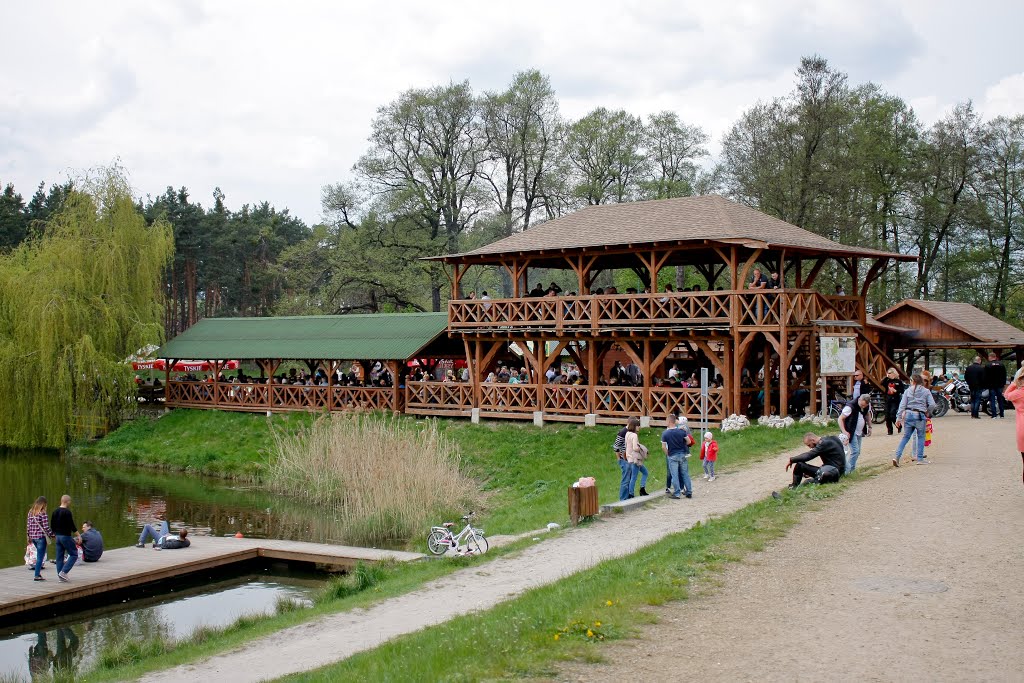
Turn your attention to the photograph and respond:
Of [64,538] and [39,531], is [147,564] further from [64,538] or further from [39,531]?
[39,531]

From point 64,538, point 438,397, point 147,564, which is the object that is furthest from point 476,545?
point 438,397

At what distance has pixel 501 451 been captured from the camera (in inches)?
1057

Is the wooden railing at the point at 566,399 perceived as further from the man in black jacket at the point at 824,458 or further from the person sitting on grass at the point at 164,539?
the man in black jacket at the point at 824,458

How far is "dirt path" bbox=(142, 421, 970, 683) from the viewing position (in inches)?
403

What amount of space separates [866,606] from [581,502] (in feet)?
21.2

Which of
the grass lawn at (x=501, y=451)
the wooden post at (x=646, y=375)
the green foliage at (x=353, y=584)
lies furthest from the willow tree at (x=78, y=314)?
the green foliage at (x=353, y=584)

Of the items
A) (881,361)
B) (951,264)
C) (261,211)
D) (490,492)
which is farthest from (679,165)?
(261,211)

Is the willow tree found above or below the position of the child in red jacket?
above

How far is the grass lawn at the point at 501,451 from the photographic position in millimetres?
20531

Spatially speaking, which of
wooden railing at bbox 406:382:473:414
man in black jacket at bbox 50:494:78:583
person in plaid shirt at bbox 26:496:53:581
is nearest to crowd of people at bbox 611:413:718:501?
man in black jacket at bbox 50:494:78:583

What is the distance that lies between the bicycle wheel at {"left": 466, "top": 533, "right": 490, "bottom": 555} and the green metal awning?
16.9 m

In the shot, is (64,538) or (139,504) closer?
(64,538)

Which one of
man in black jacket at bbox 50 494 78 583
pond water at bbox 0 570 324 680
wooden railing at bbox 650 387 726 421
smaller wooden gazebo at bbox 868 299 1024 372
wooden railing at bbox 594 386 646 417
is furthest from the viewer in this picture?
smaller wooden gazebo at bbox 868 299 1024 372

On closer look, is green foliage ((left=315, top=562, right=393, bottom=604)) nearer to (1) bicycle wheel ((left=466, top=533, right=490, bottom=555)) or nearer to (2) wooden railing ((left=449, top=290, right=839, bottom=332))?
(1) bicycle wheel ((left=466, top=533, right=490, bottom=555))
